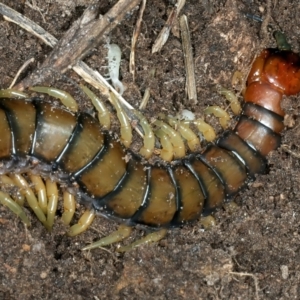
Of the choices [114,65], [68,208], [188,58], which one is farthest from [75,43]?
[68,208]

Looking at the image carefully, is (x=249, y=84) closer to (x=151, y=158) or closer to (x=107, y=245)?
(x=151, y=158)

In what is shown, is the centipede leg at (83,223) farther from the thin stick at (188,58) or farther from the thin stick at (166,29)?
the thin stick at (166,29)

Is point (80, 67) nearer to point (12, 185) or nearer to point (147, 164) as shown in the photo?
point (147, 164)

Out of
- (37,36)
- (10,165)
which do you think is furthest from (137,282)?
(37,36)

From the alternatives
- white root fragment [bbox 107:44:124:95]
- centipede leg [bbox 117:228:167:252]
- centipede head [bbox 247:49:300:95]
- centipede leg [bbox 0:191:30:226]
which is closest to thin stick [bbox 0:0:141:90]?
white root fragment [bbox 107:44:124:95]

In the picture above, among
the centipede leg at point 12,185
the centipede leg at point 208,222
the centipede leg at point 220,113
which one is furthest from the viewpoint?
the centipede leg at point 220,113

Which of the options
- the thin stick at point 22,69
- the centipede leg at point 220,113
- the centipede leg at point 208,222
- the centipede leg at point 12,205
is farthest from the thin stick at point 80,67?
the centipede leg at point 12,205

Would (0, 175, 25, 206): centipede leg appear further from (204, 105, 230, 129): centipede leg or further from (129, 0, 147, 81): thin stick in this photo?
(204, 105, 230, 129): centipede leg
